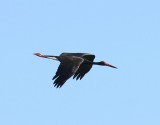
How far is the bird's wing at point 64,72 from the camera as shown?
33.1m

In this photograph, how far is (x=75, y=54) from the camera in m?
36.2

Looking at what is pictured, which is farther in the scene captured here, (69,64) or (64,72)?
(69,64)

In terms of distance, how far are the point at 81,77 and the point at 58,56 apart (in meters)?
2.58

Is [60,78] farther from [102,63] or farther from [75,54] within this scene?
[102,63]

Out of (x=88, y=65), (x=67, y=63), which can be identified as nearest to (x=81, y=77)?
(x=88, y=65)

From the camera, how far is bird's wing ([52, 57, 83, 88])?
33.1 metres

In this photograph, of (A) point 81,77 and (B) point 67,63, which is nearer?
(B) point 67,63

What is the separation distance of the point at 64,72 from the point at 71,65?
0.63 m

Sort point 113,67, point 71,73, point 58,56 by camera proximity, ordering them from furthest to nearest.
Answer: point 113,67 < point 58,56 < point 71,73

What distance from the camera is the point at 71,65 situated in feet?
111

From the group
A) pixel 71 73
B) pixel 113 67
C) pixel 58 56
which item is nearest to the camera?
pixel 71 73

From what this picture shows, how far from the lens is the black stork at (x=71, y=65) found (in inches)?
1307

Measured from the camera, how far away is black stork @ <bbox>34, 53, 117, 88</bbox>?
3319 cm

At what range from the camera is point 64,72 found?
109 ft
